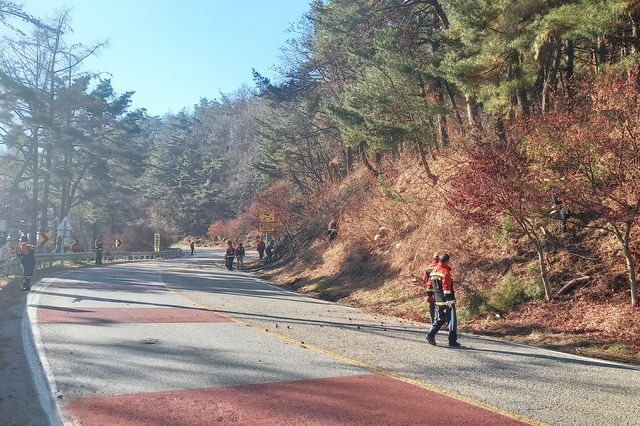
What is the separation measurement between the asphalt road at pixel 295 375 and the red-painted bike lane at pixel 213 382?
0.8 inches

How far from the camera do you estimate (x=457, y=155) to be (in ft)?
69.5

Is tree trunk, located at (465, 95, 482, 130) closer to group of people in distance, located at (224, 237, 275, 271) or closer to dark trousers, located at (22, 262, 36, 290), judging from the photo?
dark trousers, located at (22, 262, 36, 290)

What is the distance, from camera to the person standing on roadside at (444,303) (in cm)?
992

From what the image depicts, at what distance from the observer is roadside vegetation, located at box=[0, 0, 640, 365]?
459 inches

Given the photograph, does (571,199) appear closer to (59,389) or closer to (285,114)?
(59,389)

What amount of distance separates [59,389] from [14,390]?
62cm

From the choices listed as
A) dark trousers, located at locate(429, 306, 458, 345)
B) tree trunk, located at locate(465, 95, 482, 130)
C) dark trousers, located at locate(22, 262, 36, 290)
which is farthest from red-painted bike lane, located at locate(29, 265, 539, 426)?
tree trunk, located at locate(465, 95, 482, 130)

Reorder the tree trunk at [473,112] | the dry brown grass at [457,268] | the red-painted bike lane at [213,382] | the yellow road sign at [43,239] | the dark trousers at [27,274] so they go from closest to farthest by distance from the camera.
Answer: the red-painted bike lane at [213,382] < the dry brown grass at [457,268] < the dark trousers at [27,274] < the tree trunk at [473,112] < the yellow road sign at [43,239]

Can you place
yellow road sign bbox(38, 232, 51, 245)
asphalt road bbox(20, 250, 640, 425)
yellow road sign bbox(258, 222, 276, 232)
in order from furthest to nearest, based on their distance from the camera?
yellow road sign bbox(258, 222, 276, 232)
yellow road sign bbox(38, 232, 51, 245)
asphalt road bbox(20, 250, 640, 425)

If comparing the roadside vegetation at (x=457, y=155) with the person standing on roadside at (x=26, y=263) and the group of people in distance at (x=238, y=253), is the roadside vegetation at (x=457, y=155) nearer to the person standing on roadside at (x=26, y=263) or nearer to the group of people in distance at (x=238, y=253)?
the group of people in distance at (x=238, y=253)

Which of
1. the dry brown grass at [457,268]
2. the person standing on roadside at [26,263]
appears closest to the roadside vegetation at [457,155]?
the dry brown grass at [457,268]

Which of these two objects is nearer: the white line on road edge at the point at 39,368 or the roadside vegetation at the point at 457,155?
the white line on road edge at the point at 39,368

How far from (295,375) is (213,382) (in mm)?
1159

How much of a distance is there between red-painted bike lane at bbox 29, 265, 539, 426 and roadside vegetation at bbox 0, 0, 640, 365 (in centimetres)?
519
